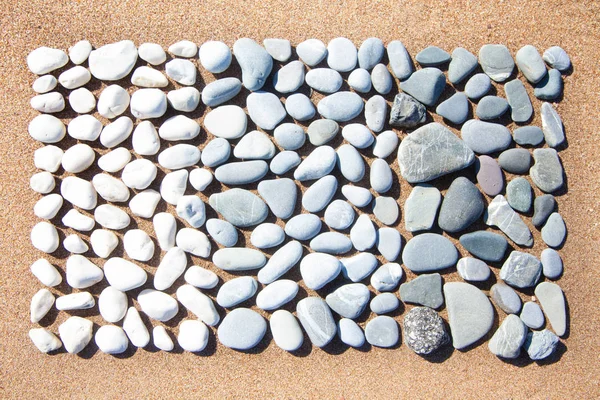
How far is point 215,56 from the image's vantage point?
0.84 meters

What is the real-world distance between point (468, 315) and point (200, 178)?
0.58 metres

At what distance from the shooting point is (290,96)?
34.1 inches

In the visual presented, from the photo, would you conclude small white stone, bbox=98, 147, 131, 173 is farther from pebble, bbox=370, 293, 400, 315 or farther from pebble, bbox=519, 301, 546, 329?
pebble, bbox=519, 301, 546, 329

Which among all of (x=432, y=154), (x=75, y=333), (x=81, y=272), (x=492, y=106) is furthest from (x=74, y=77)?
(x=492, y=106)

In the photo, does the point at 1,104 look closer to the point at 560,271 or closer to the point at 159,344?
the point at 159,344

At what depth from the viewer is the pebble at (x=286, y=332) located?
84 centimetres

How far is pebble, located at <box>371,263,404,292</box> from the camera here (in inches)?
33.6

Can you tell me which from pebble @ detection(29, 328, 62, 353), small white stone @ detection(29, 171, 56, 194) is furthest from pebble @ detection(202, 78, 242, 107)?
pebble @ detection(29, 328, 62, 353)

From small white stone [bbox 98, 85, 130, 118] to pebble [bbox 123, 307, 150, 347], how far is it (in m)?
0.40

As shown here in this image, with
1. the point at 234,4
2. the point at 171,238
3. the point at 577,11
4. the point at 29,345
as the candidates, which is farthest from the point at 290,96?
the point at 29,345

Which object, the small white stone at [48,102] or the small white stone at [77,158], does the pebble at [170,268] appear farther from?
the small white stone at [48,102]

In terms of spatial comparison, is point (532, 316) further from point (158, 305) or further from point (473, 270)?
point (158, 305)

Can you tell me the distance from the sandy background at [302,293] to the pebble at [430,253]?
0.11 meters

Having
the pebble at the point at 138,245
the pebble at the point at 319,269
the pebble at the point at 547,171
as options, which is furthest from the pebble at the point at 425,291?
the pebble at the point at 138,245
